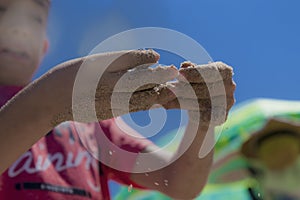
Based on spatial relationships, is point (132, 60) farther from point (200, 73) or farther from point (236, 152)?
point (236, 152)

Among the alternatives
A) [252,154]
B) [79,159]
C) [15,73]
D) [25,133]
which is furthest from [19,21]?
[252,154]

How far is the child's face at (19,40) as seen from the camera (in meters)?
0.77

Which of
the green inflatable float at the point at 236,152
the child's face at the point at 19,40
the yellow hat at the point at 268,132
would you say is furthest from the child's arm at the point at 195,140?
the yellow hat at the point at 268,132

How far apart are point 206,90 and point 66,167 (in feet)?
1.11

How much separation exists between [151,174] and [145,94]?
1.09 ft

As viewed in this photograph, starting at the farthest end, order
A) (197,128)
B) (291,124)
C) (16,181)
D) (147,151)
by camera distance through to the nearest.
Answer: (291,124) → (147,151) → (16,181) → (197,128)

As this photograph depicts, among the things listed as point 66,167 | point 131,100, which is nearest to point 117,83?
point 131,100

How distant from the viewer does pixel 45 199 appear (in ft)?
2.23

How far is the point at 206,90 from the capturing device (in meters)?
0.48

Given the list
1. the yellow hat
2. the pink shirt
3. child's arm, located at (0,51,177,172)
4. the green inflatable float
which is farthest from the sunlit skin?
→ the yellow hat

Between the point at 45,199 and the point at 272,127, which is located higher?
the point at 272,127

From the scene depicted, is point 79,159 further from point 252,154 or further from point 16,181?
point 252,154

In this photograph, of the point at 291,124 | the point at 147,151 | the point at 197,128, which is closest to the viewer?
the point at 197,128

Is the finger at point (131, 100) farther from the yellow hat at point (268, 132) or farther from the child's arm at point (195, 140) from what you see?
the yellow hat at point (268, 132)
